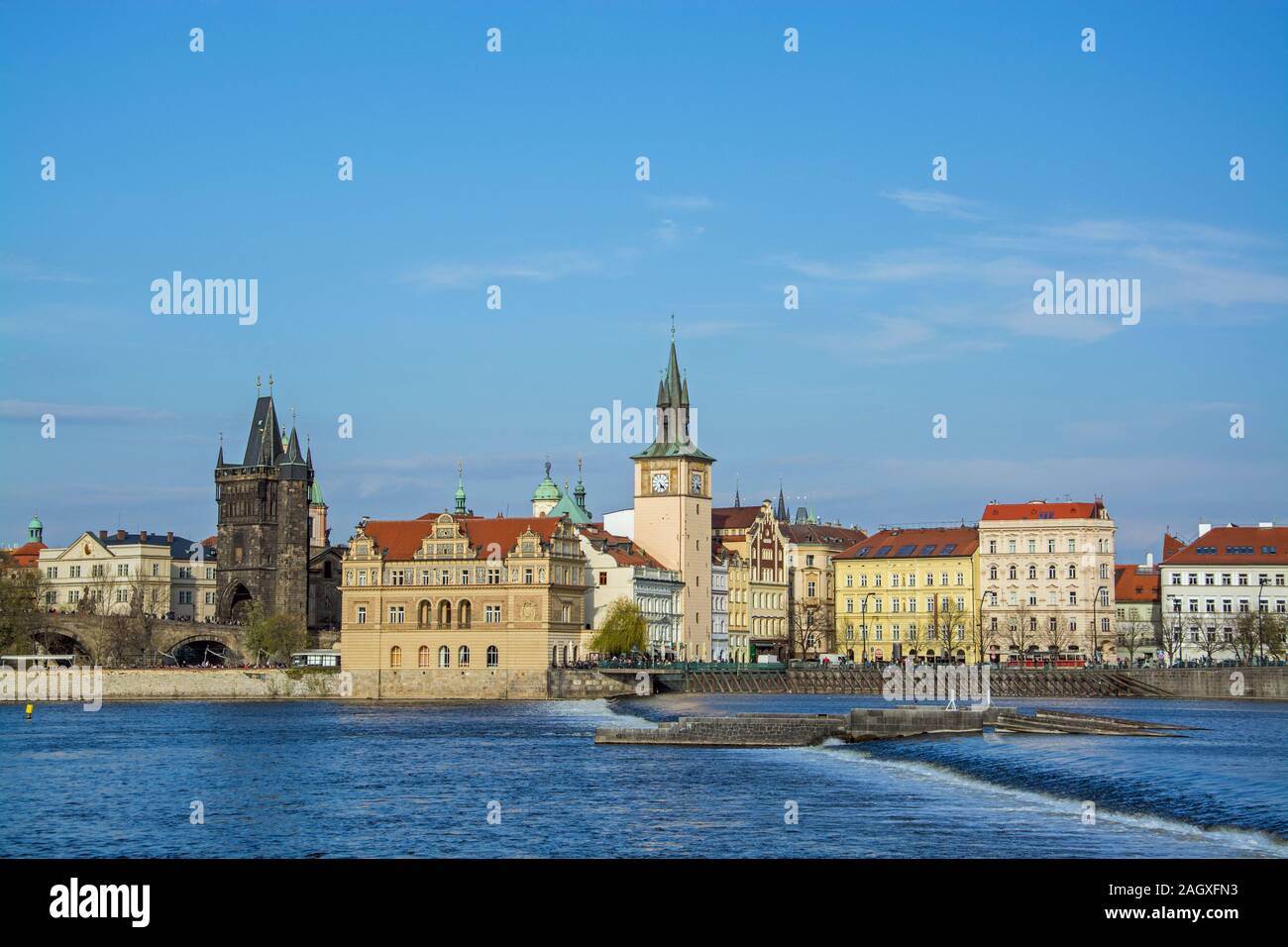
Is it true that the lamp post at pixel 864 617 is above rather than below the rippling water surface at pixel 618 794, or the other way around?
above

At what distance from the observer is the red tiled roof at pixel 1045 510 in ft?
459

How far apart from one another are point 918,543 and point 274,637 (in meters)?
52.1

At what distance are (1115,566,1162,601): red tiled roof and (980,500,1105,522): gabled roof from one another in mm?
12580

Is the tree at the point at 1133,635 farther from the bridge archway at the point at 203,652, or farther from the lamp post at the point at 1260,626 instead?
the bridge archway at the point at 203,652

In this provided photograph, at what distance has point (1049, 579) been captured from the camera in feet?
463

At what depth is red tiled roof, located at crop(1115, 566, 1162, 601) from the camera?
490 feet

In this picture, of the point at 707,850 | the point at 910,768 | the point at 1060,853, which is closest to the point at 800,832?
the point at 707,850

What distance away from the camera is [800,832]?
125 ft

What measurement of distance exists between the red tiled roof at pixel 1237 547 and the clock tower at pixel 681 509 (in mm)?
36110

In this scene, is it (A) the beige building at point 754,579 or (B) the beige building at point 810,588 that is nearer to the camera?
(A) the beige building at point 754,579
